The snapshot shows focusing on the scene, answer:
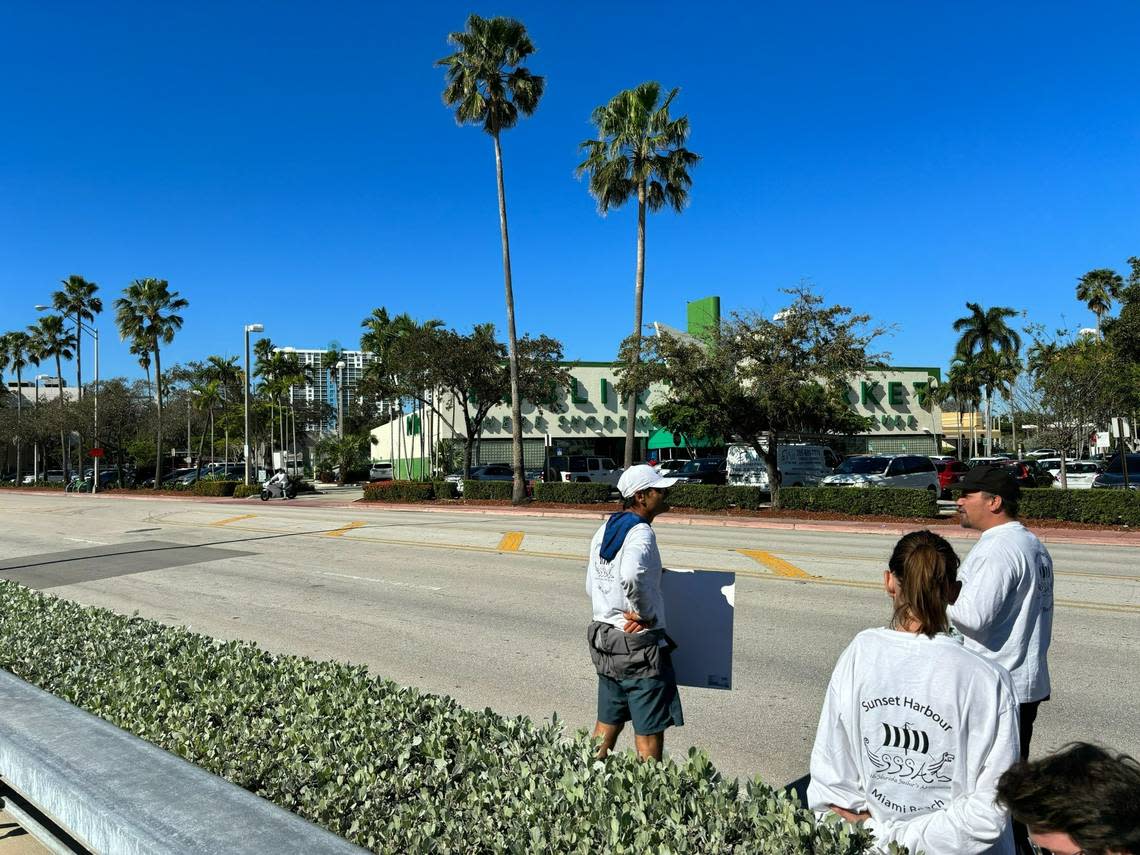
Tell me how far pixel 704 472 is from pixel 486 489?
30.1ft

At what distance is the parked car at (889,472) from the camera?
2778cm

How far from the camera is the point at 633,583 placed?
393 centimetres

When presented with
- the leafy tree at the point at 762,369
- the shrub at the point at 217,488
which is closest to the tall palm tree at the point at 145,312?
the shrub at the point at 217,488

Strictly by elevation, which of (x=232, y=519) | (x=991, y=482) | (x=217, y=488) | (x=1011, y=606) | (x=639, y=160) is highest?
(x=639, y=160)

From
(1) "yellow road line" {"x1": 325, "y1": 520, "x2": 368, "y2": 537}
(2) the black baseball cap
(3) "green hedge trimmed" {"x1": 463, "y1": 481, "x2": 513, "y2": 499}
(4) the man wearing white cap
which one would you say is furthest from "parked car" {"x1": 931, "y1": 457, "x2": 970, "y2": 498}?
(4) the man wearing white cap

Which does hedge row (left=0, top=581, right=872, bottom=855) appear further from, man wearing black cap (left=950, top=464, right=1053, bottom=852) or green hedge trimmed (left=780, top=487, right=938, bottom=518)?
green hedge trimmed (left=780, top=487, right=938, bottom=518)

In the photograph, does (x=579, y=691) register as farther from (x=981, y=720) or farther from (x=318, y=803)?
(x=981, y=720)

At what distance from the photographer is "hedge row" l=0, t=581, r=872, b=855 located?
2451 millimetres

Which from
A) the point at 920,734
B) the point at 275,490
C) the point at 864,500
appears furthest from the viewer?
the point at 275,490

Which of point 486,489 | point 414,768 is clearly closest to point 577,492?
point 486,489

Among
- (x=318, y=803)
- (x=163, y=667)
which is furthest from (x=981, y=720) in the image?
(x=163, y=667)

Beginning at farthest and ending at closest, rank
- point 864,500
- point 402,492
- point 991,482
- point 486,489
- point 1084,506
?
1. point 402,492
2. point 486,489
3. point 864,500
4. point 1084,506
5. point 991,482

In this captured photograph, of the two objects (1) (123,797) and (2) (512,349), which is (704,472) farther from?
(1) (123,797)

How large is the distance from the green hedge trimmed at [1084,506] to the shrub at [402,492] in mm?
22149
